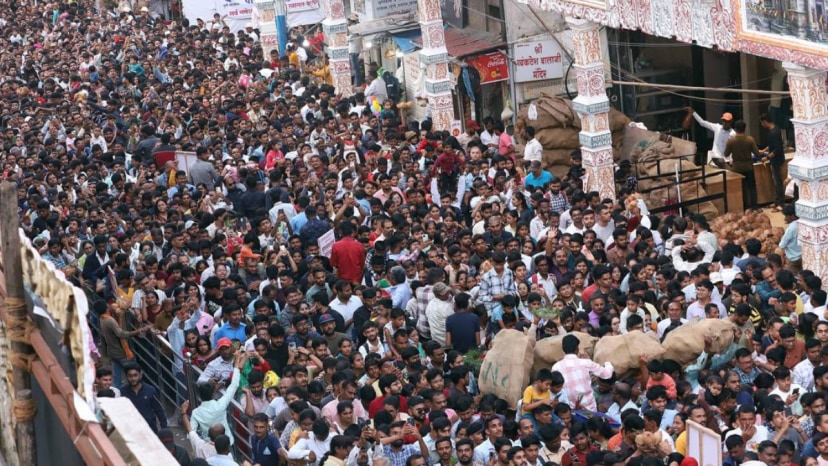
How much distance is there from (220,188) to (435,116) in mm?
5297

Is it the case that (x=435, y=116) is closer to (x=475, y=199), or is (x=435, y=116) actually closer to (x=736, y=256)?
(x=475, y=199)

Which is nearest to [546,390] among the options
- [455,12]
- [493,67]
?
[493,67]

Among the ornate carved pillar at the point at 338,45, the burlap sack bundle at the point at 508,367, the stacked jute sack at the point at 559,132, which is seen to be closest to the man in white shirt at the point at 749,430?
the burlap sack bundle at the point at 508,367

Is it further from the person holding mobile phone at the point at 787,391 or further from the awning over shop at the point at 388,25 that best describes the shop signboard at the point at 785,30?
the awning over shop at the point at 388,25

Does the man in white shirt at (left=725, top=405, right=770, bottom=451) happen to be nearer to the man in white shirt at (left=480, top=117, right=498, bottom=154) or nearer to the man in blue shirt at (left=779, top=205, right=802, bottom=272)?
the man in blue shirt at (left=779, top=205, right=802, bottom=272)

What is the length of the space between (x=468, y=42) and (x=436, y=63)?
6.47 feet

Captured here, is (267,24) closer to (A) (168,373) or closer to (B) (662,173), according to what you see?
(B) (662,173)

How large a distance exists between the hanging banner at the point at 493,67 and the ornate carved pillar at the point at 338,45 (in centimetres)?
381

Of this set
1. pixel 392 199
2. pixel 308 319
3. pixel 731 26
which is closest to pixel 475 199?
pixel 392 199

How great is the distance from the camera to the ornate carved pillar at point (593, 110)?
749 inches

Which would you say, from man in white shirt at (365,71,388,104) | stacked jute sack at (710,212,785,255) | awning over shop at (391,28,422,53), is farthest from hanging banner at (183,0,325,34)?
stacked jute sack at (710,212,785,255)

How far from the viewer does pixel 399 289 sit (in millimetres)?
14461

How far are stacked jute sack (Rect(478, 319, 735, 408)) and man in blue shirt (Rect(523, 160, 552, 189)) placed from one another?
5725 millimetres

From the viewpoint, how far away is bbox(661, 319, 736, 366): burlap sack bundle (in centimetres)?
1210
